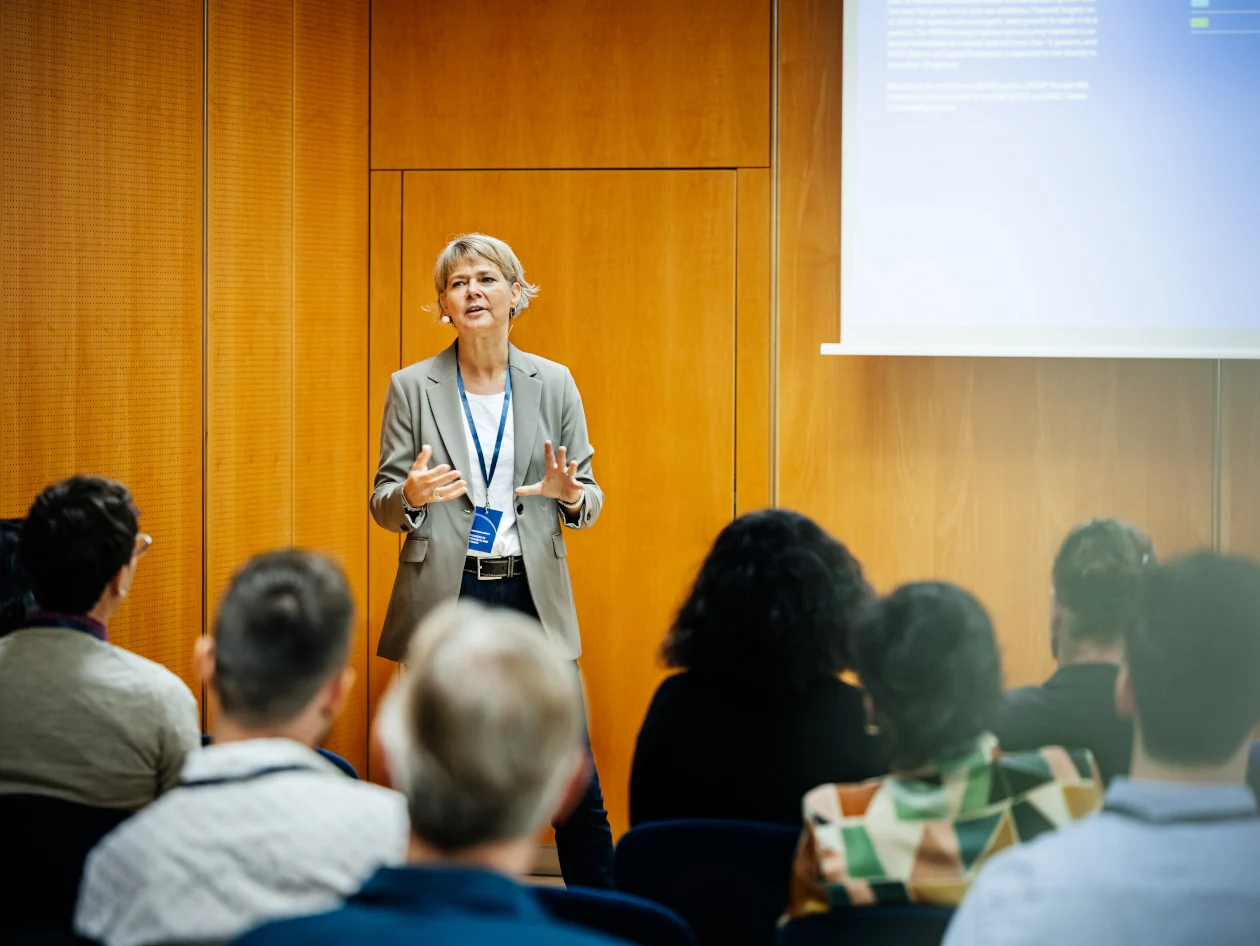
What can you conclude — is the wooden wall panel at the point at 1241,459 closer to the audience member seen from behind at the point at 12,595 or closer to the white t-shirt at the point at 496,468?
the white t-shirt at the point at 496,468

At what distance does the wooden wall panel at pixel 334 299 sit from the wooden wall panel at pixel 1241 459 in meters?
2.93

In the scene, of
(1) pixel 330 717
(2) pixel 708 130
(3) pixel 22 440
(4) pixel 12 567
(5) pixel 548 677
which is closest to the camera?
(5) pixel 548 677

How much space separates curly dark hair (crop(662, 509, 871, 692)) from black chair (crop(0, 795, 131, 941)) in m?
0.99

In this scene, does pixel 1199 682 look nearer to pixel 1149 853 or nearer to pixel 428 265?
pixel 1149 853

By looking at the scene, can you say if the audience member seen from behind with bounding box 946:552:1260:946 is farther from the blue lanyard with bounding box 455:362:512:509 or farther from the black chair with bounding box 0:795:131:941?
the blue lanyard with bounding box 455:362:512:509

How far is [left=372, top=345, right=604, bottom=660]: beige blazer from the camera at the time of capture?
3340 millimetres

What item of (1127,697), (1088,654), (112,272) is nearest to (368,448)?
A: (112,272)

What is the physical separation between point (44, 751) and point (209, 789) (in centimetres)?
67

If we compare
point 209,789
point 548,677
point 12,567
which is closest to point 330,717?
point 209,789

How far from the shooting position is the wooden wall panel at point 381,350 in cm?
425

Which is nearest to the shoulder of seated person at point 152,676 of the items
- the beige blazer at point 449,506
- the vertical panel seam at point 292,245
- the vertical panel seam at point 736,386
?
the beige blazer at point 449,506

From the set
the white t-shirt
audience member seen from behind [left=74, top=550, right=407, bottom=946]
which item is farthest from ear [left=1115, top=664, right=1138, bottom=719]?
the white t-shirt

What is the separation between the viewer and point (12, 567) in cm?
252

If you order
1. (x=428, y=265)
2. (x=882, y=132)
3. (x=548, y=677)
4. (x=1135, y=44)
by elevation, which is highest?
(x=1135, y=44)
